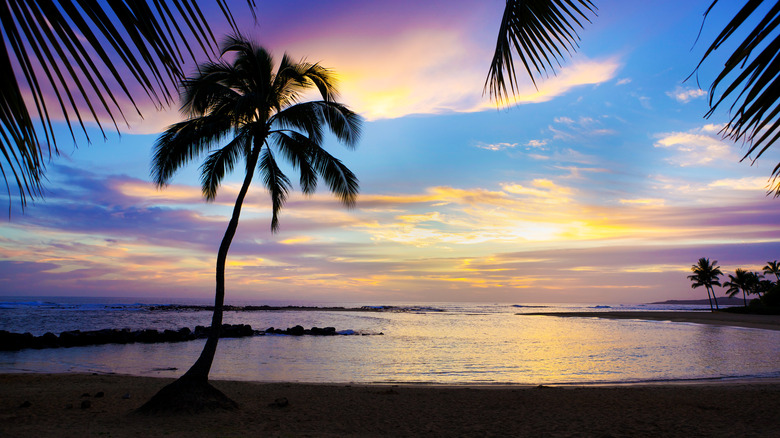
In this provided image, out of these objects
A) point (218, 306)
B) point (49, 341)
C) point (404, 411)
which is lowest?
point (404, 411)

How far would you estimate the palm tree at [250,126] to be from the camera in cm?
995

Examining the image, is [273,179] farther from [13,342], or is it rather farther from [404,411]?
[13,342]

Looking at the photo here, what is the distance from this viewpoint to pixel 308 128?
35.8 ft

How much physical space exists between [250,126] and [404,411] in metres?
7.21

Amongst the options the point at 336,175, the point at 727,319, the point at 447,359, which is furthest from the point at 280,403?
the point at 727,319

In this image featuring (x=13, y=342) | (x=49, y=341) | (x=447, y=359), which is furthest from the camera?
(x=49, y=341)

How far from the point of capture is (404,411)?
964cm

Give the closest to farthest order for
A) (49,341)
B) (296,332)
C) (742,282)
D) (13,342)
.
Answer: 1. (13,342)
2. (49,341)
3. (296,332)
4. (742,282)

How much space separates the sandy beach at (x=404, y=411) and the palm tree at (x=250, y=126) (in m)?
1.70

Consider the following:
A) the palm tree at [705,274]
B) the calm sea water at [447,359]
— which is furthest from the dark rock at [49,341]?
the palm tree at [705,274]

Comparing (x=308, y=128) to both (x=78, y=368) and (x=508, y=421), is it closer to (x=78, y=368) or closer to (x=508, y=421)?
(x=508, y=421)

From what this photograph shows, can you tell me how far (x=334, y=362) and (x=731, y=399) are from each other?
43.0 ft

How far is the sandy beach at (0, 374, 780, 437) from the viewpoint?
26.3 ft

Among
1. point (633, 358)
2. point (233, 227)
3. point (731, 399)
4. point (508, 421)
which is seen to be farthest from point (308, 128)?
point (633, 358)
